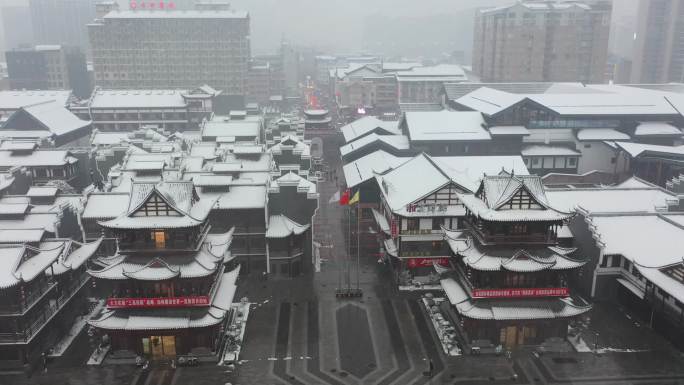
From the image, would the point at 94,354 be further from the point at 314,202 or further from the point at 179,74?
the point at 179,74

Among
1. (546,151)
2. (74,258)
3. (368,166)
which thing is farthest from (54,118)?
(546,151)

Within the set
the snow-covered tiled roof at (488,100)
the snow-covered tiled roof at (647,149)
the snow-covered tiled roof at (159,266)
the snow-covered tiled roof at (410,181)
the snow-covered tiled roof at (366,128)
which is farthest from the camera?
the snow-covered tiled roof at (366,128)

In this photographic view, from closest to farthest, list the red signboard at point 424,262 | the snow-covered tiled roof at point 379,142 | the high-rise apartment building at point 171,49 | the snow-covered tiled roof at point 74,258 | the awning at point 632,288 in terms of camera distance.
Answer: the snow-covered tiled roof at point 74,258 → the awning at point 632,288 → the red signboard at point 424,262 → the snow-covered tiled roof at point 379,142 → the high-rise apartment building at point 171,49

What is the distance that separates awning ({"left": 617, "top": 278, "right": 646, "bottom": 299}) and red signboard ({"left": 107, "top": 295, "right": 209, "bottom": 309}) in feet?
128

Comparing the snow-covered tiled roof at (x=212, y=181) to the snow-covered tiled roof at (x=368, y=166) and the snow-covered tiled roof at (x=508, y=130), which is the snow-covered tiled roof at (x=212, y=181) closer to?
the snow-covered tiled roof at (x=368, y=166)

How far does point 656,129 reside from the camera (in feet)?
314

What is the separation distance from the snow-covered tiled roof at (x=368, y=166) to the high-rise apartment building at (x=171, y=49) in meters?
113

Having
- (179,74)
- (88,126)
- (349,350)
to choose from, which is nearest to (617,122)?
(349,350)

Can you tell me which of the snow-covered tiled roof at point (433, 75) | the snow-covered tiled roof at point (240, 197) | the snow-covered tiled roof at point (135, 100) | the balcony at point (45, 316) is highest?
the snow-covered tiled roof at point (433, 75)

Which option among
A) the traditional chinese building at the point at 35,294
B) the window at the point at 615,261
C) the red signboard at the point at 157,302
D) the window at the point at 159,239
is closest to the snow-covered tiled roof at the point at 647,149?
the window at the point at 615,261

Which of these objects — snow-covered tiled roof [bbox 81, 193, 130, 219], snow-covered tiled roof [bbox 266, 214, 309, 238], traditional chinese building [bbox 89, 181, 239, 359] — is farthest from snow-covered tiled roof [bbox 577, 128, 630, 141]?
snow-covered tiled roof [bbox 81, 193, 130, 219]

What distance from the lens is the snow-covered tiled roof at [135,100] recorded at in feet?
420

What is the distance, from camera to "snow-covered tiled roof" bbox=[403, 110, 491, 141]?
94.1 meters

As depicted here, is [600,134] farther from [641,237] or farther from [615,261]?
[615,261]
